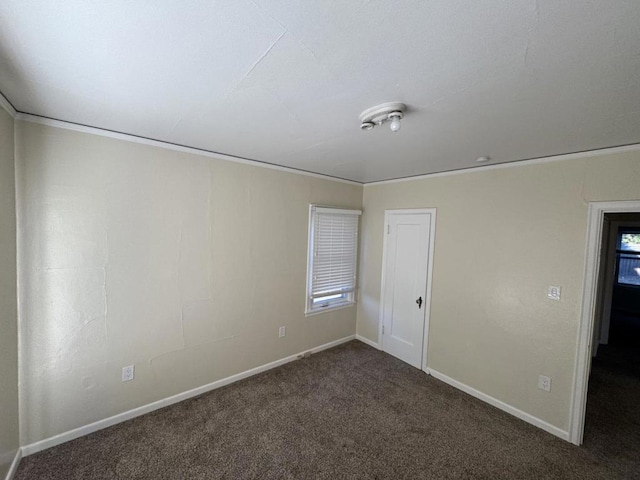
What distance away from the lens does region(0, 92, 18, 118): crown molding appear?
158cm

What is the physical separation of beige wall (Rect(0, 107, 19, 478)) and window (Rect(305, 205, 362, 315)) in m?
2.58

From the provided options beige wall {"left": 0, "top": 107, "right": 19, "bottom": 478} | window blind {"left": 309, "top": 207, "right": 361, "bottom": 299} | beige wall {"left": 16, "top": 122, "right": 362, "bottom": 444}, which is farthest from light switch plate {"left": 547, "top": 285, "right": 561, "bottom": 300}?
beige wall {"left": 0, "top": 107, "right": 19, "bottom": 478}

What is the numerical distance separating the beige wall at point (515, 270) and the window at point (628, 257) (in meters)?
4.74

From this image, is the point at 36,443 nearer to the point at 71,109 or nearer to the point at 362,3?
the point at 71,109

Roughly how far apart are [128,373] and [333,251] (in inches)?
101

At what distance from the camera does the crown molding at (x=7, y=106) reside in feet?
5.19

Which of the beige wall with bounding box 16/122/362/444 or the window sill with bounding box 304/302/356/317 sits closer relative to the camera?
the beige wall with bounding box 16/122/362/444

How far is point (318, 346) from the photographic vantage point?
3.74 m

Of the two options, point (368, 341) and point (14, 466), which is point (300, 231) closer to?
point (368, 341)

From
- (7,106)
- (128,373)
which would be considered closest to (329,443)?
(128,373)

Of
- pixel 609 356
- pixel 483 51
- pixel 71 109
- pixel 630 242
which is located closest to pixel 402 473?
pixel 483 51

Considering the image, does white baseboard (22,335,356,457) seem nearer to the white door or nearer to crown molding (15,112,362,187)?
the white door

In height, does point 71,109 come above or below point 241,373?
above

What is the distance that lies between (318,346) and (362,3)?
3666 millimetres
